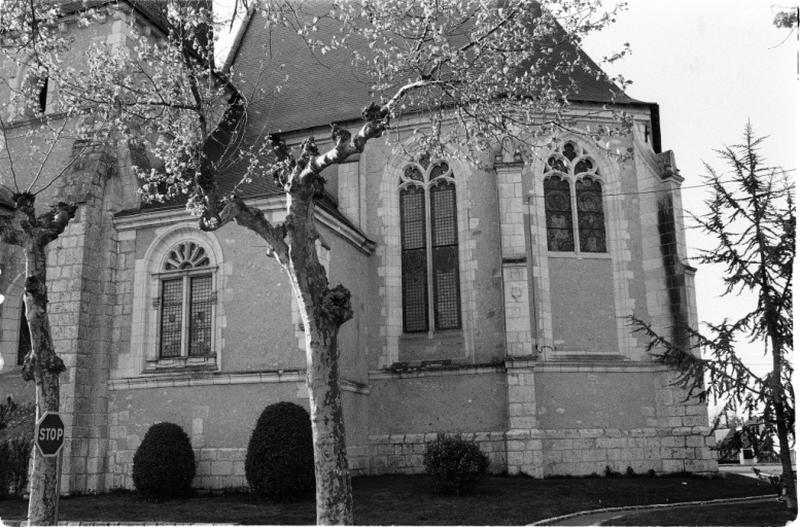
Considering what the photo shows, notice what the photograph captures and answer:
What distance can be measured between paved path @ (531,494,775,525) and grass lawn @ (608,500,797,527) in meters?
0.31

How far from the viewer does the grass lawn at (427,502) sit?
12.2 m

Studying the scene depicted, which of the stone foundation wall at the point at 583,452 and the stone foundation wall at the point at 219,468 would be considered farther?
the stone foundation wall at the point at 583,452

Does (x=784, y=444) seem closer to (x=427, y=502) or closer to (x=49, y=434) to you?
(x=427, y=502)

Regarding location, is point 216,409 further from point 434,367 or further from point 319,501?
point 319,501

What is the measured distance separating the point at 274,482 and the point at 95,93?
726cm

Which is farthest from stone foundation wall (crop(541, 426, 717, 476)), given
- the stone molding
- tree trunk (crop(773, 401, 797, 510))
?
tree trunk (crop(773, 401, 797, 510))

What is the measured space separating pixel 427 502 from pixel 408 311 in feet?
21.1

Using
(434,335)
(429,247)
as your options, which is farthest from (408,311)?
(429,247)

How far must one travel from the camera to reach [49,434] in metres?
8.86

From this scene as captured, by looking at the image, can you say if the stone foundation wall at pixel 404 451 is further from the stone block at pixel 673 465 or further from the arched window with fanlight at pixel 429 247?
the stone block at pixel 673 465

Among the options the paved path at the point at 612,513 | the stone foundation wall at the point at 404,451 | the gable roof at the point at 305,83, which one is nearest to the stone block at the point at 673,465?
the paved path at the point at 612,513

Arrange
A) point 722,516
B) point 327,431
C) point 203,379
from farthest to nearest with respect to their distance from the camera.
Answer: point 203,379 → point 722,516 → point 327,431

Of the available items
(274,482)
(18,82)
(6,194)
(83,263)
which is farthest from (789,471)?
(18,82)

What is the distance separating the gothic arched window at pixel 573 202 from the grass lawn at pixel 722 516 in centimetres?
734
